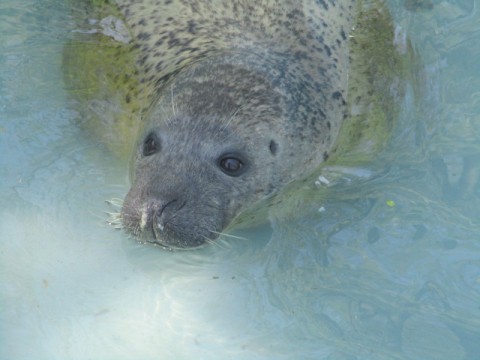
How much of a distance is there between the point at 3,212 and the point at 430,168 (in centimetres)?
253

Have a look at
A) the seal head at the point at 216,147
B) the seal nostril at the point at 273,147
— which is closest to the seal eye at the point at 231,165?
the seal head at the point at 216,147

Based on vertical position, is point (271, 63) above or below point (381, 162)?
above

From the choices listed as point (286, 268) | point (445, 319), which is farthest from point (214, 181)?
point (445, 319)

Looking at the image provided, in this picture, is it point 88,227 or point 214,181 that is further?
point 88,227

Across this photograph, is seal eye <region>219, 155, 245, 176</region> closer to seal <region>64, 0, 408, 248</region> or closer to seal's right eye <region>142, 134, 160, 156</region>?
seal <region>64, 0, 408, 248</region>

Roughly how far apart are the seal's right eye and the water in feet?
1.66

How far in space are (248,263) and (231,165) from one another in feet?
2.05

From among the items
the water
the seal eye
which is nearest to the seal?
the seal eye

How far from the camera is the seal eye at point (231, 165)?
4.05 m

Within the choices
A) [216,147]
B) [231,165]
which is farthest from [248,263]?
[216,147]

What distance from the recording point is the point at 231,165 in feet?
13.4

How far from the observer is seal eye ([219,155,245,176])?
13.3ft

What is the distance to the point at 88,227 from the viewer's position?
175 inches

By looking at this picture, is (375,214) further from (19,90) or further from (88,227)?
(19,90)
